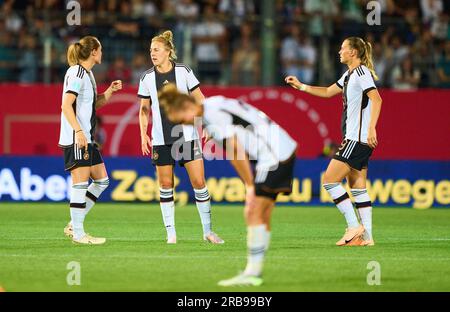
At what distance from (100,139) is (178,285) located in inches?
498

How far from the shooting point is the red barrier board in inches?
837

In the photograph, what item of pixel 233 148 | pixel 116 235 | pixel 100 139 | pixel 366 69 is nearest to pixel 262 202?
pixel 233 148

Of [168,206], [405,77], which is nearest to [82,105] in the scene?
[168,206]

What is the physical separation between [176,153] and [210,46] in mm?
9571

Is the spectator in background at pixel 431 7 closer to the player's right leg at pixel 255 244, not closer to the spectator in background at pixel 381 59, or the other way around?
the spectator in background at pixel 381 59

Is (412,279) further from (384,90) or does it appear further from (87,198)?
(384,90)

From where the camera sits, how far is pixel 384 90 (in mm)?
21547

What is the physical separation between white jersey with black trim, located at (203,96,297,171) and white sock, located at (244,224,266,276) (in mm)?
561

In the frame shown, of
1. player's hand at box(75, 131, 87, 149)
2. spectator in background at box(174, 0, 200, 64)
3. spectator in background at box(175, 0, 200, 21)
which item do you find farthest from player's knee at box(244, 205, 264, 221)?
spectator in background at box(175, 0, 200, 21)

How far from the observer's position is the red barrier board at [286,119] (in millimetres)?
21266

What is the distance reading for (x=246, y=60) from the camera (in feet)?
70.2

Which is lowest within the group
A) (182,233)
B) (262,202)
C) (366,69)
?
(182,233)

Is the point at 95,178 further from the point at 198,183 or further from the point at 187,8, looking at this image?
the point at 187,8

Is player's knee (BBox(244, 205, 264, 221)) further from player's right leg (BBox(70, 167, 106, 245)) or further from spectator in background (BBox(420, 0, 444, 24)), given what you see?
spectator in background (BBox(420, 0, 444, 24))
